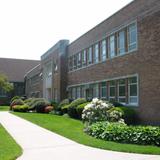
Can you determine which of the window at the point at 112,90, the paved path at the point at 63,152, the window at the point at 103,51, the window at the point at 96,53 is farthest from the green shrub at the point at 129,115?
the window at the point at 96,53

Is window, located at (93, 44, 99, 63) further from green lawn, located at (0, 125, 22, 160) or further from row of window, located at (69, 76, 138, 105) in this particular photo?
green lawn, located at (0, 125, 22, 160)

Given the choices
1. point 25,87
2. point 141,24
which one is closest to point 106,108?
point 141,24

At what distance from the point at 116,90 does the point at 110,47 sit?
11.4 feet

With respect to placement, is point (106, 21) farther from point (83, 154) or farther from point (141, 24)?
point (83, 154)

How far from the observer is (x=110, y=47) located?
78.7ft

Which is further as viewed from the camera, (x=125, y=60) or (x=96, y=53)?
(x=96, y=53)

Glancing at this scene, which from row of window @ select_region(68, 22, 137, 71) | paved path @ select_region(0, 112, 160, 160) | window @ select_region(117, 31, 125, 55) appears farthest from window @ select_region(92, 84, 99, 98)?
paved path @ select_region(0, 112, 160, 160)

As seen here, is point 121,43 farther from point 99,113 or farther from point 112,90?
point 99,113

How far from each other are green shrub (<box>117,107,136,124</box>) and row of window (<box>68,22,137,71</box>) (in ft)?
13.0

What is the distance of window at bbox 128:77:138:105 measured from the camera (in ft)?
66.0

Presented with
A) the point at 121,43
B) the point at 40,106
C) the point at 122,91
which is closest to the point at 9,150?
the point at 122,91

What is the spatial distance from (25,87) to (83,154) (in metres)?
57.3

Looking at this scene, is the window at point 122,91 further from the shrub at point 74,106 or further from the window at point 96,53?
the window at point 96,53

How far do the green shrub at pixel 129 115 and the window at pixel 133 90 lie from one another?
767 mm
